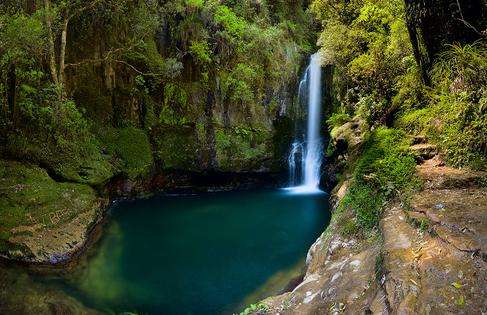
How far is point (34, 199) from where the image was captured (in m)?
9.33

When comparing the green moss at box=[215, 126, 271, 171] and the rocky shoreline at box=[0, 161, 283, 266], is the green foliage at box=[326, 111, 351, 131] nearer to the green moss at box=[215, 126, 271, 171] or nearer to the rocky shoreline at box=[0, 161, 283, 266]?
the green moss at box=[215, 126, 271, 171]

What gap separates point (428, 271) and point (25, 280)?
22.7ft

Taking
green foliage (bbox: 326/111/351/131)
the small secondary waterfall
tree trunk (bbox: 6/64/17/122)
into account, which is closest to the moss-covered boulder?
tree trunk (bbox: 6/64/17/122)

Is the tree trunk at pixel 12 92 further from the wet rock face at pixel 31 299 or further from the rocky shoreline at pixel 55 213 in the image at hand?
the wet rock face at pixel 31 299

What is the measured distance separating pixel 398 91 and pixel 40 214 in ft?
27.9

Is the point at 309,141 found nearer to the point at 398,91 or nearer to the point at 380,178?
the point at 398,91

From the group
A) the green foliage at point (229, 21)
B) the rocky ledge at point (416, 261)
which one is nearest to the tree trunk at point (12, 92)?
the green foliage at point (229, 21)

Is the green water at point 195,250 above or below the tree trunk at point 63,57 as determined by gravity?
below

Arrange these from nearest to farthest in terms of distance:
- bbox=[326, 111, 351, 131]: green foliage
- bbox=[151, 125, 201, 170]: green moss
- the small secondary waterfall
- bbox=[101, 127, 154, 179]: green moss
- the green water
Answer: the green water
bbox=[326, 111, 351, 131]: green foliage
bbox=[101, 127, 154, 179]: green moss
bbox=[151, 125, 201, 170]: green moss
the small secondary waterfall

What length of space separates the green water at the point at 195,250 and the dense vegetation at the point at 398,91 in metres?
2.44

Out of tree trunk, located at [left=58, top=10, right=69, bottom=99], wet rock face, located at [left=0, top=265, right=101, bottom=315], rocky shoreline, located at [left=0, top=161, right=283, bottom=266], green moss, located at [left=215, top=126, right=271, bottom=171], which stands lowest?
wet rock face, located at [left=0, top=265, right=101, bottom=315]

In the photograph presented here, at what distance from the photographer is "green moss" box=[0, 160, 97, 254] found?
8.73 m

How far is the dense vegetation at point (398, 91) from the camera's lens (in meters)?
6.08

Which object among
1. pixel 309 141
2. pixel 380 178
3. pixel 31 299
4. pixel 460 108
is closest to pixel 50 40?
pixel 31 299
